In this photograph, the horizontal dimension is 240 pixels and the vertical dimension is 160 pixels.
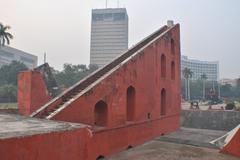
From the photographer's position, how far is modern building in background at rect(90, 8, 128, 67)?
332ft

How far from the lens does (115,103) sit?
33.9 ft

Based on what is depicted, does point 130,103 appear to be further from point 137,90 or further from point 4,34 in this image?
point 4,34

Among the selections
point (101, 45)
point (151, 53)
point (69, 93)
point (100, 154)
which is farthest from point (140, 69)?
point (101, 45)

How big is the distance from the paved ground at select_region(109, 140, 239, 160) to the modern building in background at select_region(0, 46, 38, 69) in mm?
85888

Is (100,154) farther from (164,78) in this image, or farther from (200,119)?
(200,119)

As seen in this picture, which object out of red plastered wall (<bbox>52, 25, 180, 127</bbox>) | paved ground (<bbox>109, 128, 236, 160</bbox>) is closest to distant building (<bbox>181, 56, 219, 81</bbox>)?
red plastered wall (<bbox>52, 25, 180, 127</bbox>)

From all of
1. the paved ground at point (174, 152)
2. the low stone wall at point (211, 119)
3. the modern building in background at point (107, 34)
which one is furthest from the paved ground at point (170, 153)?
the modern building in background at point (107, 34)

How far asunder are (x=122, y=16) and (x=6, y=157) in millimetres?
105247

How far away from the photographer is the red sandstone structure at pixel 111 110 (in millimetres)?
5105

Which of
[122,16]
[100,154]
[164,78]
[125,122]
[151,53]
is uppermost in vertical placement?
[122,16]

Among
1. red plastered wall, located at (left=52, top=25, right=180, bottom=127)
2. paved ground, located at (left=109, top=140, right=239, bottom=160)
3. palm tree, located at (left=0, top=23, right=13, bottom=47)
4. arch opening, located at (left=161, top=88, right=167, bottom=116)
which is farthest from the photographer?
palm tree, located at (left=0, top=23, right=13, bottom=47)

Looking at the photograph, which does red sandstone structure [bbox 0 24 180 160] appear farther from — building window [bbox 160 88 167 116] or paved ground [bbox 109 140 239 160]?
paved ground [bbox 109 140 239 160]

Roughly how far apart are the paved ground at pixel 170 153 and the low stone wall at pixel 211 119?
11605 mm

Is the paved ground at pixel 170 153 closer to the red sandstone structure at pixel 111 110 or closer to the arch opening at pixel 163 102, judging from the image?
the red sandstone structure at pixel 111 110
